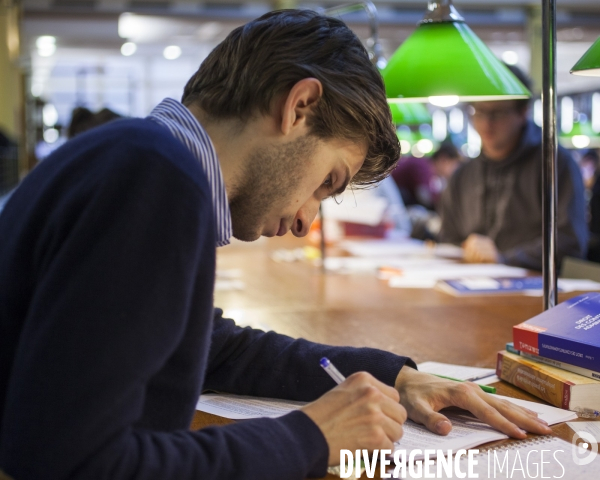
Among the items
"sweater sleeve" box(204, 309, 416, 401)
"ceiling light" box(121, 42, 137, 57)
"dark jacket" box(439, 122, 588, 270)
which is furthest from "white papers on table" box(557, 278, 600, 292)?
"ceiling light" box(121, 42, 137, 57)

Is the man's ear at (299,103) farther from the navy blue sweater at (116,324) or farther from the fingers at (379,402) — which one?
the fingers at (379,402)

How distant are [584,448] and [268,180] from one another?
0.57m

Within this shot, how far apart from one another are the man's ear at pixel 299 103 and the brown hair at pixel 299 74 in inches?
0.5

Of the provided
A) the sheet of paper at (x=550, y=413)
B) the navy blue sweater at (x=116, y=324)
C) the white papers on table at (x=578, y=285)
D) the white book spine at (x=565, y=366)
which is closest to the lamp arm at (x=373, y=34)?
the white papers on table at (x=578, y=285)

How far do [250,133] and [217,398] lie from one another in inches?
19.0

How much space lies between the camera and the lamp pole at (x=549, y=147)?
1411 millimetres

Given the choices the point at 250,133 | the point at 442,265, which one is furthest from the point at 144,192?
the point at 442,265

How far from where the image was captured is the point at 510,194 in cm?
359

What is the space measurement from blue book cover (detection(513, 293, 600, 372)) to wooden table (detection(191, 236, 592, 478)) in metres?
0.09

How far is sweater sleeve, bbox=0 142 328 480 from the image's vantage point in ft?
2.14

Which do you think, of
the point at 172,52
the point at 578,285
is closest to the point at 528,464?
the point at 578,285

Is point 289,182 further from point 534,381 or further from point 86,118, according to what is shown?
point 86,118

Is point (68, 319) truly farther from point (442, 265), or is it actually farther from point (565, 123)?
point (565, 123)

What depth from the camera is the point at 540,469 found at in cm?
91
